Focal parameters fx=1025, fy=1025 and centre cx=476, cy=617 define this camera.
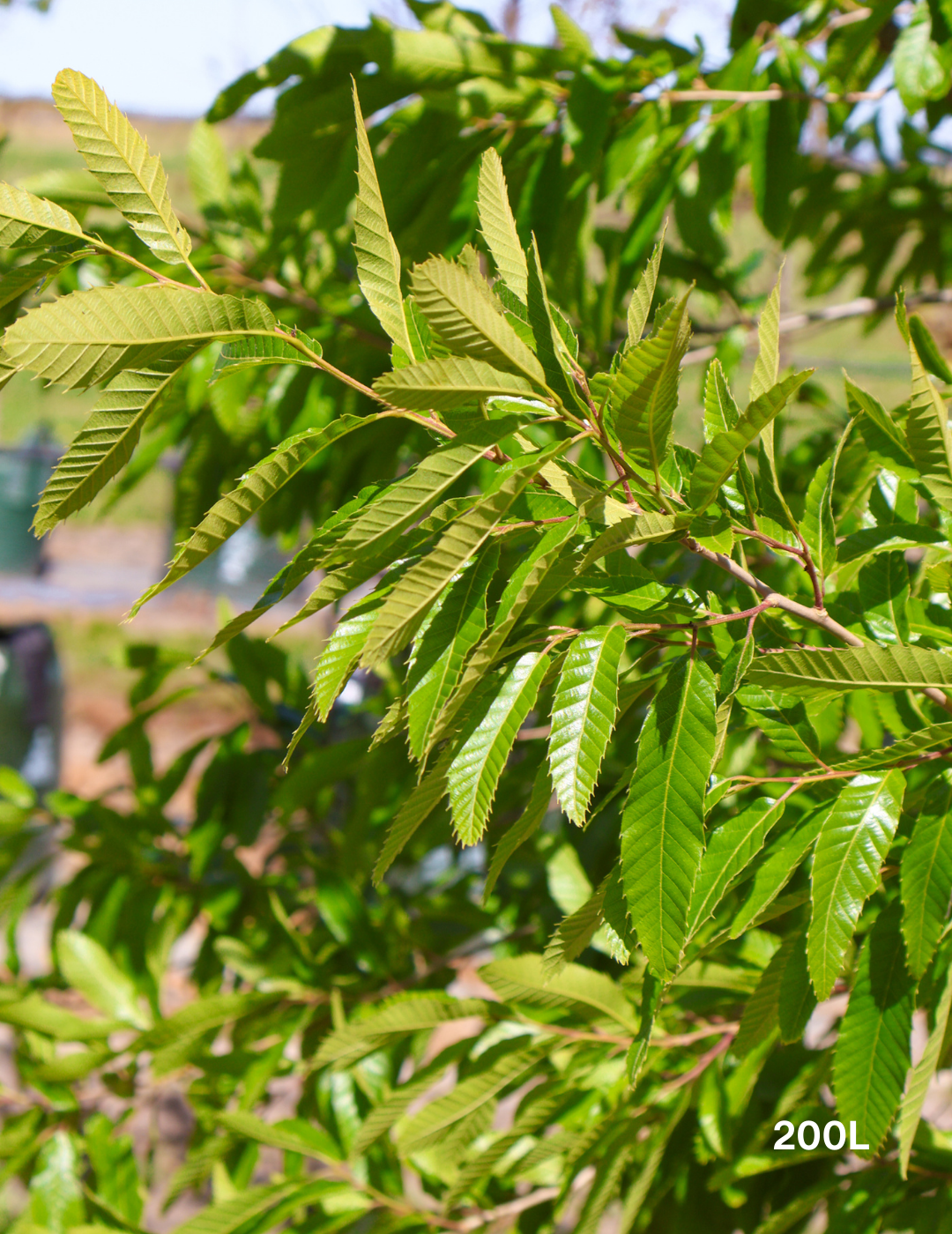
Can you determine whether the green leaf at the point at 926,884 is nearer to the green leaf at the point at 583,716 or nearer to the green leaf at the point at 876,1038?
the green leaf at the point at 876,1038

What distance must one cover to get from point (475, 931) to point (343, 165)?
1025mm

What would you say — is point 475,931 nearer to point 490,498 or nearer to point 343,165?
point 343,165

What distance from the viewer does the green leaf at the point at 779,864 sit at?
1.84ft

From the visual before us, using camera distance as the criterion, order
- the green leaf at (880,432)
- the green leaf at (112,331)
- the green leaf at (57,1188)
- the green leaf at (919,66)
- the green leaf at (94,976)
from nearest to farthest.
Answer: the green leaf at (112,331)
the green leaf at (880,432)
the green leaf at (919,66)
the green leaf at (57,1188)
the green leaf at (94,976)

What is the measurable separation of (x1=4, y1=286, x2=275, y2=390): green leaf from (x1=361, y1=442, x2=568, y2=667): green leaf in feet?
0.44

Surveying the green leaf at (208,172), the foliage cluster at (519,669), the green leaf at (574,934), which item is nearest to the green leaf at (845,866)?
the foliage cluster at (519,669)

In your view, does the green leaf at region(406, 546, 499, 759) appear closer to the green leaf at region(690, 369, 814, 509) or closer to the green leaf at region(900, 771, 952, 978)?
the green leaf at region(690, 369, 814, 509)

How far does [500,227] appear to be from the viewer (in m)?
0.51

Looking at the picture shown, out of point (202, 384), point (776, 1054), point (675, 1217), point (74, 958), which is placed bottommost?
point (675, 1217)

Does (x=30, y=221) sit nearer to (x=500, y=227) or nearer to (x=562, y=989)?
(x=500, y=227)

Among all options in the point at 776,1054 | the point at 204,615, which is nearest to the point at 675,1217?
the point at 776,1054

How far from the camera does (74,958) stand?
127cm

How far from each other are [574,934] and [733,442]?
11.1 inches

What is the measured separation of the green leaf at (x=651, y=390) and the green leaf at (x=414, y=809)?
18cm
